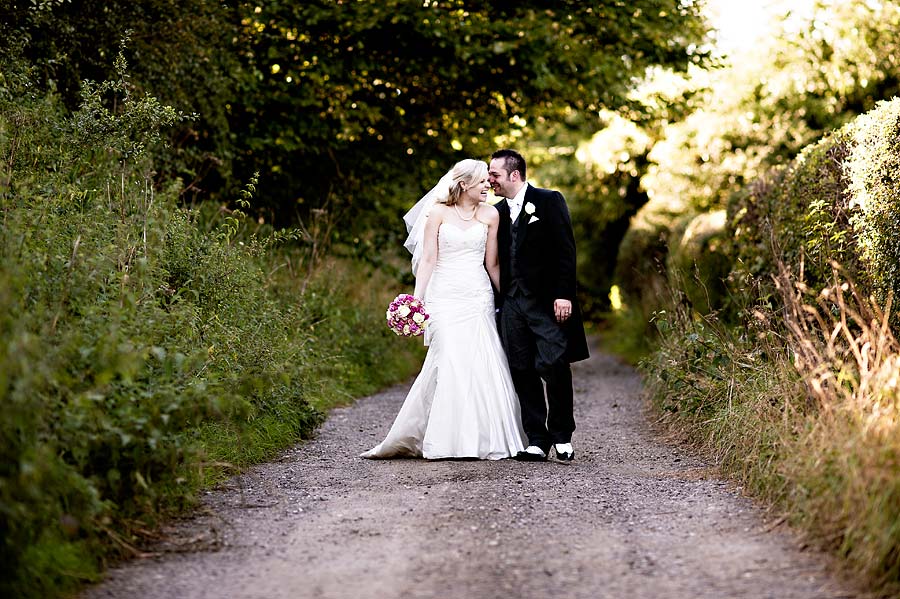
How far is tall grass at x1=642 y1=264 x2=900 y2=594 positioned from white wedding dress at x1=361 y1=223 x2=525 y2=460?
59.7 inches

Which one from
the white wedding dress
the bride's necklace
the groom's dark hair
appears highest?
the groom's dark hair

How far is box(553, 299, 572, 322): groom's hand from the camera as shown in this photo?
308 inches

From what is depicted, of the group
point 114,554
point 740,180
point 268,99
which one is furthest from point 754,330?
point 740,180

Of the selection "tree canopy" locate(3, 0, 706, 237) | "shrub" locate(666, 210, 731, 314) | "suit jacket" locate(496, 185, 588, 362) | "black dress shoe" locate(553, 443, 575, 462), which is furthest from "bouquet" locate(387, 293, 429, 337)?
"tree canopy" locate(3, 0, 706, 237)

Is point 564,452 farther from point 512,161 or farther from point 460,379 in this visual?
point 512,161

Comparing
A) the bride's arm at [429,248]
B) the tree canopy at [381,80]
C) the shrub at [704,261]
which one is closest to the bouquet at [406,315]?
the bride's arm at [429,248]

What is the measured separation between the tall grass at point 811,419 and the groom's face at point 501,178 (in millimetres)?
1938

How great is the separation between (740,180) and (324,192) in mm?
8736

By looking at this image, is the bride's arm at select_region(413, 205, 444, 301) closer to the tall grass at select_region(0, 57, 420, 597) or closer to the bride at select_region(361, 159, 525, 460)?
the bride at select_region(361, 159, 525, 460)

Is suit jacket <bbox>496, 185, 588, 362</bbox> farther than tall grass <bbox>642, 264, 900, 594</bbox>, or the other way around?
suit jacket <bbox>496, 185, 588, 362</bbox>

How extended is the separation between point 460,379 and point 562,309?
89 centimetres

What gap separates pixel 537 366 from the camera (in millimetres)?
7910

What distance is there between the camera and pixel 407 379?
1497 cm

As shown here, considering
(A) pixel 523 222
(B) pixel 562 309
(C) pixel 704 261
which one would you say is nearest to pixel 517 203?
(A) pixel 523 222
